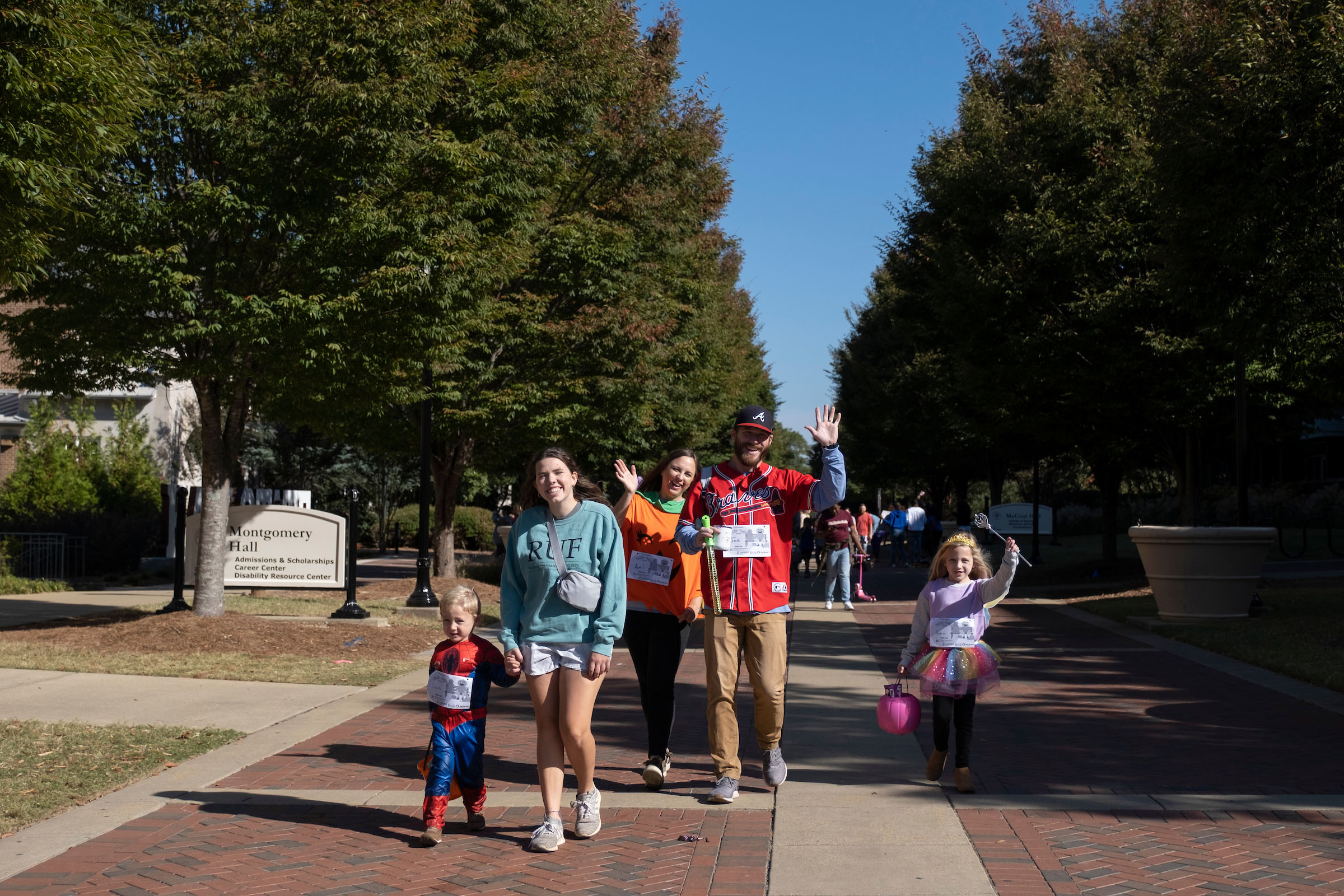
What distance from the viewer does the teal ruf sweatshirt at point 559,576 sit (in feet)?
17.0

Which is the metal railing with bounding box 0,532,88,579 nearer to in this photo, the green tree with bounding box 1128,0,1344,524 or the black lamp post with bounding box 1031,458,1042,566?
the green tree with bounding box 1128,0,1344,524

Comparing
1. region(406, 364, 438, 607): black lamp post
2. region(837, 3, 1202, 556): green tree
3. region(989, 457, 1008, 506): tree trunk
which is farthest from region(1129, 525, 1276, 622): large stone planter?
region(989, 457, 1008, 506): tree trunk

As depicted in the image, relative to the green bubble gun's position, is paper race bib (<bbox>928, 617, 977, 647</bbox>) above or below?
below

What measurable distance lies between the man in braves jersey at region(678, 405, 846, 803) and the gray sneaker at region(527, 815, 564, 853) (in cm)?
102

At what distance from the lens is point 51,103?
7.68 meters

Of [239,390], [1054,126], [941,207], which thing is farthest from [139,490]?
[1054,126]

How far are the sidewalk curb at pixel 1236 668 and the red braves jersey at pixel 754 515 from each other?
4883mm

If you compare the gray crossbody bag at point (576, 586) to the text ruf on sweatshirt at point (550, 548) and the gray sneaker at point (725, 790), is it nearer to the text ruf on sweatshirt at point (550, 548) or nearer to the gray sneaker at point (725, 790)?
the text ruf on sweatshirt at point (550, 548)

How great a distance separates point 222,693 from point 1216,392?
15.6 meters

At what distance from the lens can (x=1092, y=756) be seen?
7.01 m

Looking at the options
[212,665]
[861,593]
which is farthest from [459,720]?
[861,593]

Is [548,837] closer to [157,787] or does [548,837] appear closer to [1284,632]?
[157,787]

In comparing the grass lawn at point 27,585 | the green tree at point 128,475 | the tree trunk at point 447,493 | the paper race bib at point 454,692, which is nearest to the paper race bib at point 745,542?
the paper race bib at point 454,692

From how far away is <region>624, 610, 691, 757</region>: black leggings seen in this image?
625cm
